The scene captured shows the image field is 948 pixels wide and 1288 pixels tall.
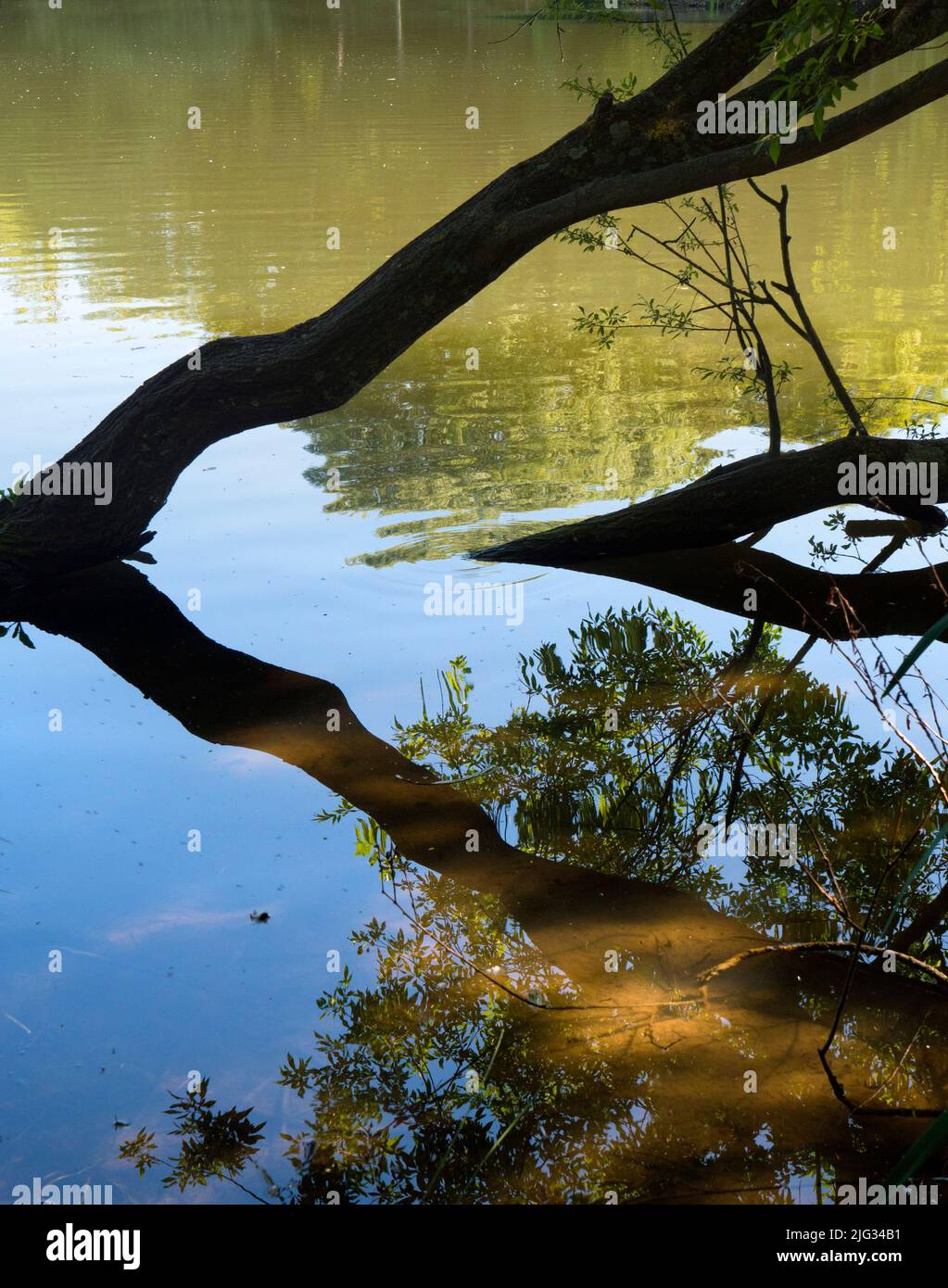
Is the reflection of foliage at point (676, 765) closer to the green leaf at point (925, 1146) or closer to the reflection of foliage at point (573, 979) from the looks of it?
the reflection of foliage at point (573, 979)

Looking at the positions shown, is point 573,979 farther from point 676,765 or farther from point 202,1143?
point 676,765

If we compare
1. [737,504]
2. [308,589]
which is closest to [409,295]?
[308,589]

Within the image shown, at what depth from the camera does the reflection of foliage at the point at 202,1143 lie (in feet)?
11.9

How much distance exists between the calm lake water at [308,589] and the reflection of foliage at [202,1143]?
39 mm

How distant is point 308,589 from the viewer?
7797mm

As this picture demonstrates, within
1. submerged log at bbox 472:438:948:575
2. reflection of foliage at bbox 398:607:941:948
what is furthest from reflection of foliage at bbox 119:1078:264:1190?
submerged log at bbox 472:438:948:575

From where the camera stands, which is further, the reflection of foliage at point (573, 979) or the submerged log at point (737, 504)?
the submerged log at point (737, 504)

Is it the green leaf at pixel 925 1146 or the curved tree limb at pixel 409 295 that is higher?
the curved tree limb at pixel 409 295

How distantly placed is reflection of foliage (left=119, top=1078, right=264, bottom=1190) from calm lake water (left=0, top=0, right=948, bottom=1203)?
4 centimetres

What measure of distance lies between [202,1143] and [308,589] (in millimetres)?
4403

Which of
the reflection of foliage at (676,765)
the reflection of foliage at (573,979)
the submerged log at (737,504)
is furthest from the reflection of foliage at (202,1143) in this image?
the submerged log at (737,504)

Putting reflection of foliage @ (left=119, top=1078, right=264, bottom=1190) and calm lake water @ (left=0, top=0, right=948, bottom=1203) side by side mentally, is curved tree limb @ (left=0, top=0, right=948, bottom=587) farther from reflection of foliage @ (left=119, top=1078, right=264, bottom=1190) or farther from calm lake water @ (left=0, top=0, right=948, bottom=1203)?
reflection of foliage @ (left=119, top=1078, right=264, bottom=1190)

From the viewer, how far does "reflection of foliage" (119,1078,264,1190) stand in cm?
364

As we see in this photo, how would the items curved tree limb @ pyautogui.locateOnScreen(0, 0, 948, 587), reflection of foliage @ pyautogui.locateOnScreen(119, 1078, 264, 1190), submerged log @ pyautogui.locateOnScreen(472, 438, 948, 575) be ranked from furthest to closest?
submerged log @ pyautogui.locateOnScreen(472, 438, 948, 575) < curved tree limb @ pyautogui.locateOnScreen(0, 0, 948, 587) < reflection of foliage @ pyautogui.locateOnScreen(119, 1078, 264, 1190)
